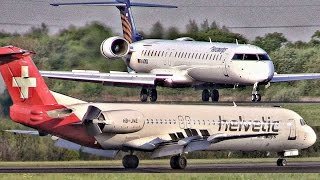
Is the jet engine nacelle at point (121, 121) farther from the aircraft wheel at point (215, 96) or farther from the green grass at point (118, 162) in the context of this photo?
the aircraft wheel at point (215, 96)

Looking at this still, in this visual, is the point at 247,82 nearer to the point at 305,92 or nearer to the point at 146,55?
the point at 146,55

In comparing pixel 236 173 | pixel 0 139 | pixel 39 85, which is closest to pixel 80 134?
pixel 39 85

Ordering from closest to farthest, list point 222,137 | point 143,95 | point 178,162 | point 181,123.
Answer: point 178,162
point 222,137
point 181,123
point 143,95

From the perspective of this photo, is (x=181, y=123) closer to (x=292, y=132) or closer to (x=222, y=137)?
(x=222, y=137)

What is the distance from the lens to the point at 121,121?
69812mm

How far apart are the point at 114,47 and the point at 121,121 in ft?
91.5

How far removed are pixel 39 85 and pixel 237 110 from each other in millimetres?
10493

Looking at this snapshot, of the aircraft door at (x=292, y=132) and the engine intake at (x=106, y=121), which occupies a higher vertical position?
the engine intake at (x=106, y=121)

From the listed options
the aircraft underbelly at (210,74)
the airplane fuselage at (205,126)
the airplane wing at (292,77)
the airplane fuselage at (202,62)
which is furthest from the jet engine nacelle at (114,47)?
the airplane fuselage at (205,126)

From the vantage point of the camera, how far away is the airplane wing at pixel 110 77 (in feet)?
314

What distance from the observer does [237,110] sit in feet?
249

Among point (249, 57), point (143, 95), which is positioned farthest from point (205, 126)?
point (143, 95)

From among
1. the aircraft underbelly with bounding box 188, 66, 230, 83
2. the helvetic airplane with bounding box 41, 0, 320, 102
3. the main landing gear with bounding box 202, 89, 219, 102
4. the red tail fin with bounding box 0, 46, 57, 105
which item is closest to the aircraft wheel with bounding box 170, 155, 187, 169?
the red tail fin with bounding box 0, 46, 57, 105

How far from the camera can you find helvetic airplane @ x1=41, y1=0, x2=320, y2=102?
94.0 meters
